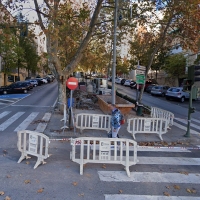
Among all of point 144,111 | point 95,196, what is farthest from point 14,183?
point 144,111

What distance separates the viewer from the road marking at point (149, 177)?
17.3 feet

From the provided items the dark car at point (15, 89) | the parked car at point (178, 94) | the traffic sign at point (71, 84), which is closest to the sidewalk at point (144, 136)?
the traffic sign at point (71, 84)

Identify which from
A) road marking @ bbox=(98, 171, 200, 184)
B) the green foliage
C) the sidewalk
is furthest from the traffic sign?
the green foliage

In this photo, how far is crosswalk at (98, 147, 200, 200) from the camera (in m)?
4.57

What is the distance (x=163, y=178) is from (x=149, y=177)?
0.32m

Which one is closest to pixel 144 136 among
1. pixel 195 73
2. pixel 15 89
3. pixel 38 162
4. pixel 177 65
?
pixel 195 73

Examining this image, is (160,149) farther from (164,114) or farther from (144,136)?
(164,114)

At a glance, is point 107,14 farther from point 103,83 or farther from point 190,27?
point 103,83

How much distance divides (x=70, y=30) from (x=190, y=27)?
7.00m

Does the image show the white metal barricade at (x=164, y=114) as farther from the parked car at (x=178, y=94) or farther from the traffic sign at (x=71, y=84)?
the parked car at (x=178, y=94)

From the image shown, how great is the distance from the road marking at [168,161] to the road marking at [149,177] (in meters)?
0.78

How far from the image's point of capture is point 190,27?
44.0 feet

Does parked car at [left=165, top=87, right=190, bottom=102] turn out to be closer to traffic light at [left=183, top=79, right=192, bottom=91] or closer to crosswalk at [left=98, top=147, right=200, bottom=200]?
traffic light at [left=183, top=79, right=192, bottom=91]

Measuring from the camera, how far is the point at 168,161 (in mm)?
6629
